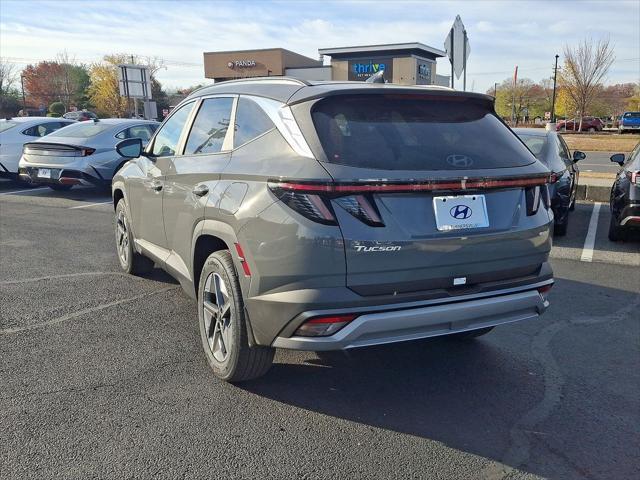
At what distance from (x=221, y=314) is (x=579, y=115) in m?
52.4

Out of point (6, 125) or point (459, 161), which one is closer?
point (459, 161)

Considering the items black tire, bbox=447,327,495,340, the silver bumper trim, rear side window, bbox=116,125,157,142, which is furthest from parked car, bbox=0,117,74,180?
the silver bumper trim

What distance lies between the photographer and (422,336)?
9.87 ft

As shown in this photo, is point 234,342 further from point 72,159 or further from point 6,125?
point 6,125

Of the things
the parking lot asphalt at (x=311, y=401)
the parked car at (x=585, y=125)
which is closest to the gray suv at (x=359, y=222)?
the parking lot asphalt at (x=311, y=401)

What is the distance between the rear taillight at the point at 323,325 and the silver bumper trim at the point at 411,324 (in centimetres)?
2

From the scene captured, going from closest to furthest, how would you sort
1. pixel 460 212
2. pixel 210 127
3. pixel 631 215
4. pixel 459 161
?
pixel 460 212
pixel 459 161
pixel 210 127
pixel 631 215

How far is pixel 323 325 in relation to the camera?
9.43 ft

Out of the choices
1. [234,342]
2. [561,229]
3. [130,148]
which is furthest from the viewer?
[561,229]

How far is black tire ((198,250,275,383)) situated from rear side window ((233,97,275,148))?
0.71 m

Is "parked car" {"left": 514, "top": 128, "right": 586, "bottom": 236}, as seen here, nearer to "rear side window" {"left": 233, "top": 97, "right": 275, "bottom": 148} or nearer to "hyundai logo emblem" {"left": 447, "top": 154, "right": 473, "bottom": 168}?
"hyundai logo emblem" {"left": 447, "top": 154, "right": 473, "bottom": 168}

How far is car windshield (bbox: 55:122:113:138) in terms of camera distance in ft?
37.8

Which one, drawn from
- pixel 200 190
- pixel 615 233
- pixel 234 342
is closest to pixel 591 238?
pixel 615 233

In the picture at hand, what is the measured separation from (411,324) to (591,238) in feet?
20.2
